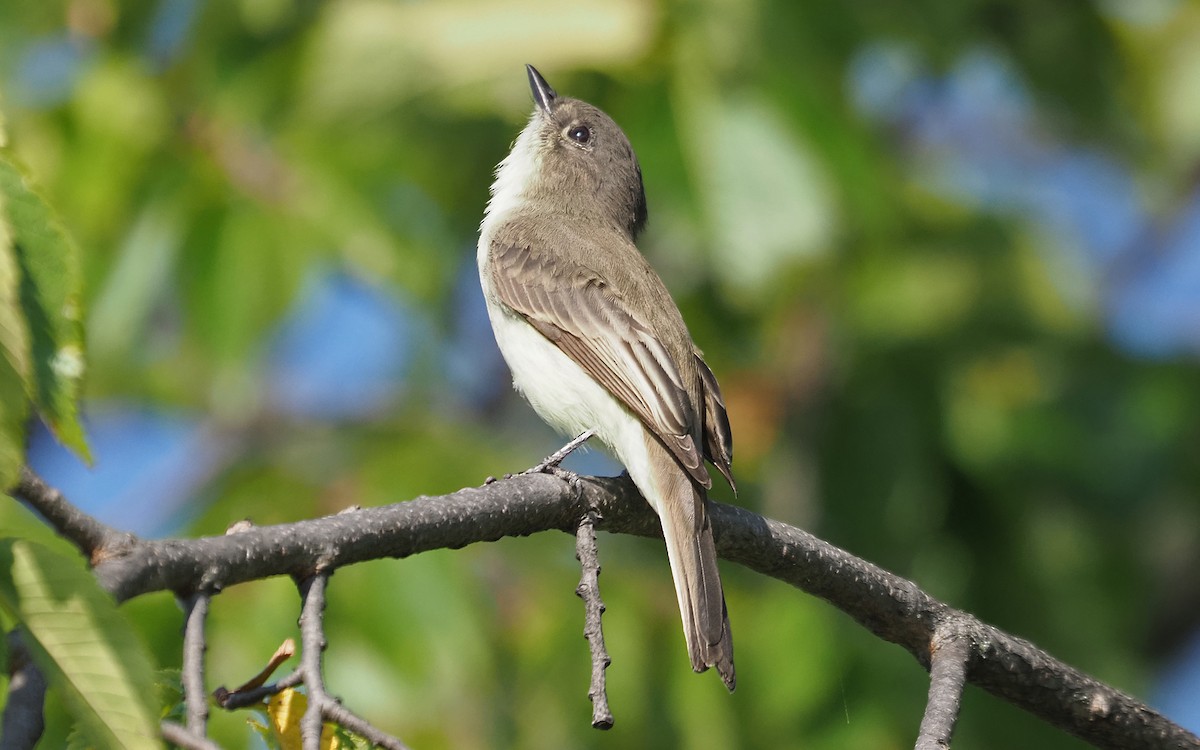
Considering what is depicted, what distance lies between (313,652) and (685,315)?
4952mm

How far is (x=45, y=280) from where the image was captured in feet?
6.54

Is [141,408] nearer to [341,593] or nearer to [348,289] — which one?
[348,289]

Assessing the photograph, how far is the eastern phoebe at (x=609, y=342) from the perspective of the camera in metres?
3.69

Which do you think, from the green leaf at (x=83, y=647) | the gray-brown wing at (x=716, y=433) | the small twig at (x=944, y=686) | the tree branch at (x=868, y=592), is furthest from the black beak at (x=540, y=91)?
the green leaf at (x=83, y=647)

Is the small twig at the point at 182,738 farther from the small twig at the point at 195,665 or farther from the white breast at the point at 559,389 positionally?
the white breast at the point at 559,389

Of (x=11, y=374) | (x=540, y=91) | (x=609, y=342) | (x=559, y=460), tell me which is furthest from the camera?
(x=540, y=91)

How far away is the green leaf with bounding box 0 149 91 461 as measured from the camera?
76.5 inches

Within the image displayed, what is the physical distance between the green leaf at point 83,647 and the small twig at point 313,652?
42cm

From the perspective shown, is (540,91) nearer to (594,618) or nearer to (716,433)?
(716,433)

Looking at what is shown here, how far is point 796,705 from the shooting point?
5.01 metres

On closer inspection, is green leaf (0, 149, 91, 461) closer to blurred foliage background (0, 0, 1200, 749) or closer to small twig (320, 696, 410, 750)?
small twig (320, 696, 410, 750)

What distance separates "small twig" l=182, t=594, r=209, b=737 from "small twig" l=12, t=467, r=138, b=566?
0.48 feet

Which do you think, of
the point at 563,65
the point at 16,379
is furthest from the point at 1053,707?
the point at 563,65

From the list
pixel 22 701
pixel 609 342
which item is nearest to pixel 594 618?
pixel 22 701
